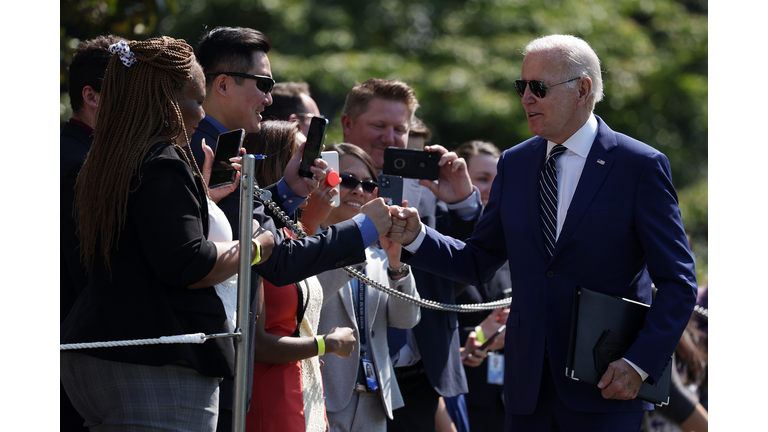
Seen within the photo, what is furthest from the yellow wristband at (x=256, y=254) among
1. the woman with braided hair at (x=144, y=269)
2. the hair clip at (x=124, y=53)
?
the hair clip at (x=124, y=53)

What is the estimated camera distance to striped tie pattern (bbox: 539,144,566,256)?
3289mm

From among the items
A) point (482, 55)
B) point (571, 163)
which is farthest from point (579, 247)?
point (482, 55)

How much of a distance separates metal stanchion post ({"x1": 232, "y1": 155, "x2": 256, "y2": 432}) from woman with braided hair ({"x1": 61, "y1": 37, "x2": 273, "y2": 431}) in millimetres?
70

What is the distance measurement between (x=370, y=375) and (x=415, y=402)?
598 mm

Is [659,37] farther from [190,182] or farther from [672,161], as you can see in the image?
[190,182]

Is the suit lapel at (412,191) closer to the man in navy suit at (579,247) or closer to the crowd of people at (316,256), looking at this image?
the crowd of people at (316,256)

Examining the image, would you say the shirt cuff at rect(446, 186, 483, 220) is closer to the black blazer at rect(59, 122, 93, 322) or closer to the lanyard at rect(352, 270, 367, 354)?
the lanyard at rect(352, 270, 367, 354)

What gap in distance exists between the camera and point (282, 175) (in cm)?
374

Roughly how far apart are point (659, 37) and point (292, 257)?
15081 mm

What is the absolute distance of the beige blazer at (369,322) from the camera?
3867 millimetres

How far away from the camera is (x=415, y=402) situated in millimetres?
4453

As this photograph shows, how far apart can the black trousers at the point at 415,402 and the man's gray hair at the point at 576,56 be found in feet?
6.00

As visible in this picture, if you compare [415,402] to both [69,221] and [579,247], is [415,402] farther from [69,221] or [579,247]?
[69,221]

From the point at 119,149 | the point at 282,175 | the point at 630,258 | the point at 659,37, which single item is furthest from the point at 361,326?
the point at 659,37
